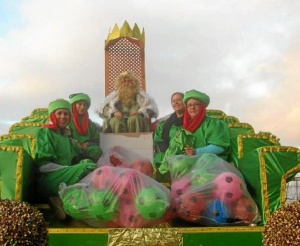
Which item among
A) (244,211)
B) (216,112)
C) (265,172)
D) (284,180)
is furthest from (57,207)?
(216,112)

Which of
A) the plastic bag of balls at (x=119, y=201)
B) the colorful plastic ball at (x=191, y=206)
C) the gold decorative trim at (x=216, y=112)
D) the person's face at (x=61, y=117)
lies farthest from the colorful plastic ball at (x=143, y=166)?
the gold decorative trim at (x=216, y=112)

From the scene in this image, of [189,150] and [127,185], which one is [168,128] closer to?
[189,150]

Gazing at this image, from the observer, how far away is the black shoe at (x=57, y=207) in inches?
179

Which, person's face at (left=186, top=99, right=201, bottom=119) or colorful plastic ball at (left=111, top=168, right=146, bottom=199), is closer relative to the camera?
colorful plastic ball at (left=111, top=168, right=146, bottom=199)

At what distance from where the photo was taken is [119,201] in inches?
170

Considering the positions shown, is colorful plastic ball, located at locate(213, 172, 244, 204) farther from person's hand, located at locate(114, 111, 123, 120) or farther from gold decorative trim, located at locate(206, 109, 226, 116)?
gold decorative trim, located at locate(206, 109, 226, 116)

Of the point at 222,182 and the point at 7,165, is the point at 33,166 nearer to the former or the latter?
the point at 7,165

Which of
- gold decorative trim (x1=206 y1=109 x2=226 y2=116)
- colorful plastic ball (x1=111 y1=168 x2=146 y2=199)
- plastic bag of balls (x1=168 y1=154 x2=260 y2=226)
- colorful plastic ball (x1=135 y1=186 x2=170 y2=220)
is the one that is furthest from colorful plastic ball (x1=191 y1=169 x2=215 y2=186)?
gold decorative trim (x1=206 y1=109 x2=226 y2=116)

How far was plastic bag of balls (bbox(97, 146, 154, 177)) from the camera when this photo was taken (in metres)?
4.95

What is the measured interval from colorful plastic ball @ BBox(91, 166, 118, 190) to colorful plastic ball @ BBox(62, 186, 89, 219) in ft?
0.40

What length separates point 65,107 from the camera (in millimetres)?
5121

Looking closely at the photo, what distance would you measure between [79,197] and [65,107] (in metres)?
1.08

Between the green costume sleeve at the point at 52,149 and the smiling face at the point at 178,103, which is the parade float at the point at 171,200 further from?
the smiling face at the point at 178,103

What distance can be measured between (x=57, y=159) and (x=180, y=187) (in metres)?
1.18
